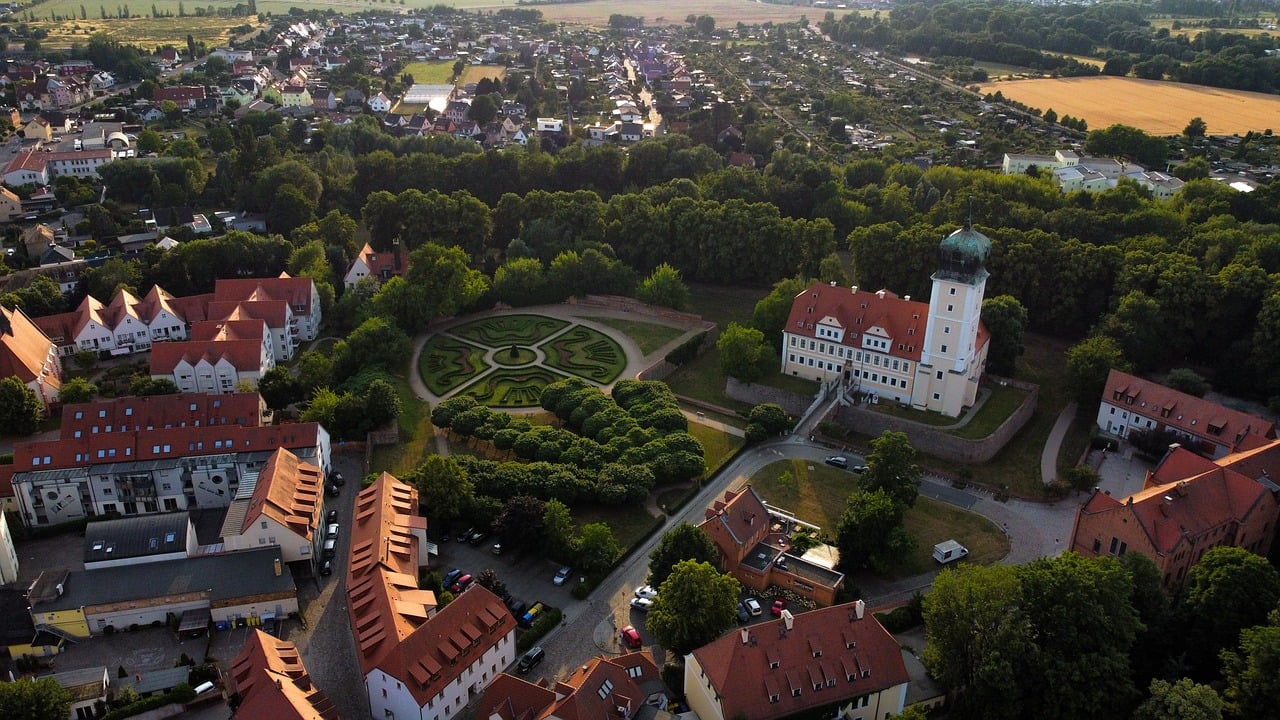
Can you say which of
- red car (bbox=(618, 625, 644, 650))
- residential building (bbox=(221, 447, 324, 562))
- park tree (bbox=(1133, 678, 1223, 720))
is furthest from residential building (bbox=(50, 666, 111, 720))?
park tree (bbox=(1133, 678, 1223, 720))

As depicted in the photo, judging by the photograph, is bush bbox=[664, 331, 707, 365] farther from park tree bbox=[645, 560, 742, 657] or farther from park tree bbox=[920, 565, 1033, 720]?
park tree bbox=[920, 565, 1033, 720]

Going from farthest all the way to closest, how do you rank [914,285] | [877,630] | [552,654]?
1. [914,285]
2. [552,654]
3. [877,630]

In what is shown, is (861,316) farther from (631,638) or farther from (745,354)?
(631,638)

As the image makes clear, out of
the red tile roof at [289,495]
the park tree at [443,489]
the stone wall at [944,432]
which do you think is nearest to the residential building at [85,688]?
the red tile roof at [289,495]

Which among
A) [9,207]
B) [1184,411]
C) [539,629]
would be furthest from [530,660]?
[9,207]

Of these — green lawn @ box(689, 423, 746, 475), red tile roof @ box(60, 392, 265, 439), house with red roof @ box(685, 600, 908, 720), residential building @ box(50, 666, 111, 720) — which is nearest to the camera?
house with red roof @ box(685, 600, 908, 720)

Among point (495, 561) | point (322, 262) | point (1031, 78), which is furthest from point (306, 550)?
point (1031, 78)

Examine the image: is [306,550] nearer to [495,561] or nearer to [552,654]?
[495,561]
